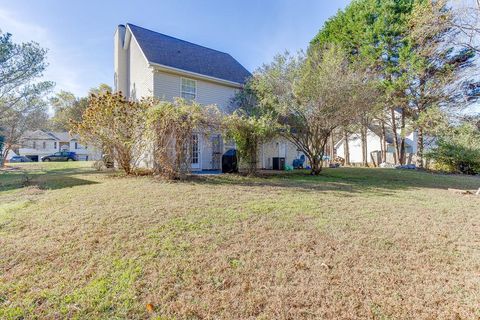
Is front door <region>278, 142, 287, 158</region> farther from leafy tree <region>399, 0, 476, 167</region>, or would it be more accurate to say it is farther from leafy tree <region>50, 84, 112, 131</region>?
leafy tree <region>50, 84, 112, 131</region>

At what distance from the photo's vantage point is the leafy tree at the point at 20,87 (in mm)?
13666

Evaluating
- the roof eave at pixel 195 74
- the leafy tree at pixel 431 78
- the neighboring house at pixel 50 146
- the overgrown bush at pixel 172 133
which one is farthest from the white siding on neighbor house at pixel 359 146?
the neighboring house at pixel 50 146

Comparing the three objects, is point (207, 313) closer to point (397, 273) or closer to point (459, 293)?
point (397, 273)

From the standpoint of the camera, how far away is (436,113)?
17156mm

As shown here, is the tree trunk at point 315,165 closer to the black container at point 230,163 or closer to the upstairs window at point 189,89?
the black container at point 230,163

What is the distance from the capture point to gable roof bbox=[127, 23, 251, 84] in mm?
13438

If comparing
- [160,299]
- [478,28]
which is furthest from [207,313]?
[478,28]

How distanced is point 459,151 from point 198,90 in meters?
17.4

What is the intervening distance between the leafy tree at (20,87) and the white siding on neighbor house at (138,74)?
4.85 meters

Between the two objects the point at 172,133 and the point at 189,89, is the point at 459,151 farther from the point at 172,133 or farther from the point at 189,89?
the point at 172,133

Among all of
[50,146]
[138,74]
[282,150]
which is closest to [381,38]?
[282,150]

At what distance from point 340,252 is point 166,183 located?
233 inches

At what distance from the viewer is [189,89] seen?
14.0 m

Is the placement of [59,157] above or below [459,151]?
above
